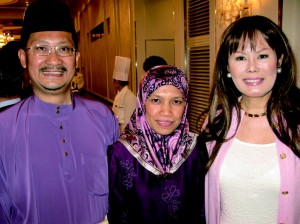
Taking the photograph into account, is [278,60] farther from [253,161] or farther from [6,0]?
[6,0]

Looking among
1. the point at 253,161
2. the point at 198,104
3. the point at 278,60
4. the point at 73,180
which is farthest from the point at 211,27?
the point at 73,180

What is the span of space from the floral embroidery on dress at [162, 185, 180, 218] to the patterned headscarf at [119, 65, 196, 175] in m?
0.09

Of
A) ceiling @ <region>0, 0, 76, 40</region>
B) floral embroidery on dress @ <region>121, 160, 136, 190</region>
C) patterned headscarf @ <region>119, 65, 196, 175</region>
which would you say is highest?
ceiling @ <region>0, 0, 76, 40</region>

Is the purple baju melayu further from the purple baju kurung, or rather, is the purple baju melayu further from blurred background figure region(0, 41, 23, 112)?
blurred background figure region(0, 41, 23, 112)

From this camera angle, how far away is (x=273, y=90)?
159 cm

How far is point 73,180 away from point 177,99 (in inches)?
26.6

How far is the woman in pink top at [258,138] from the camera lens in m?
1.42

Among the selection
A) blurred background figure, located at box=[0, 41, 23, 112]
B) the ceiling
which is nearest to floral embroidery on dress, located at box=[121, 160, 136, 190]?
blurred background figure, located at box=[0, 41, 23, 112]

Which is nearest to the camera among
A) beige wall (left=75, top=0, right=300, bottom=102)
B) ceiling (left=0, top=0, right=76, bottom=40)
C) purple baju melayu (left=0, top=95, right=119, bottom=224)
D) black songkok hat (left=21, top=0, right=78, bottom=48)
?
purple baju melayu (left=0, top=95, right=119, bottom=224)

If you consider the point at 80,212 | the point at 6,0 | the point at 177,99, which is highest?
the point at 6,0

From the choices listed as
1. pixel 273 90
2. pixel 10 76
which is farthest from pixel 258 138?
pixel 10 76

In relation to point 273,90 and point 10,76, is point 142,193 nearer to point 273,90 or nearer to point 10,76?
point 273,90

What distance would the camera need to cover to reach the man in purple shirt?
1.38m

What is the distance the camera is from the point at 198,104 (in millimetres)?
4488
